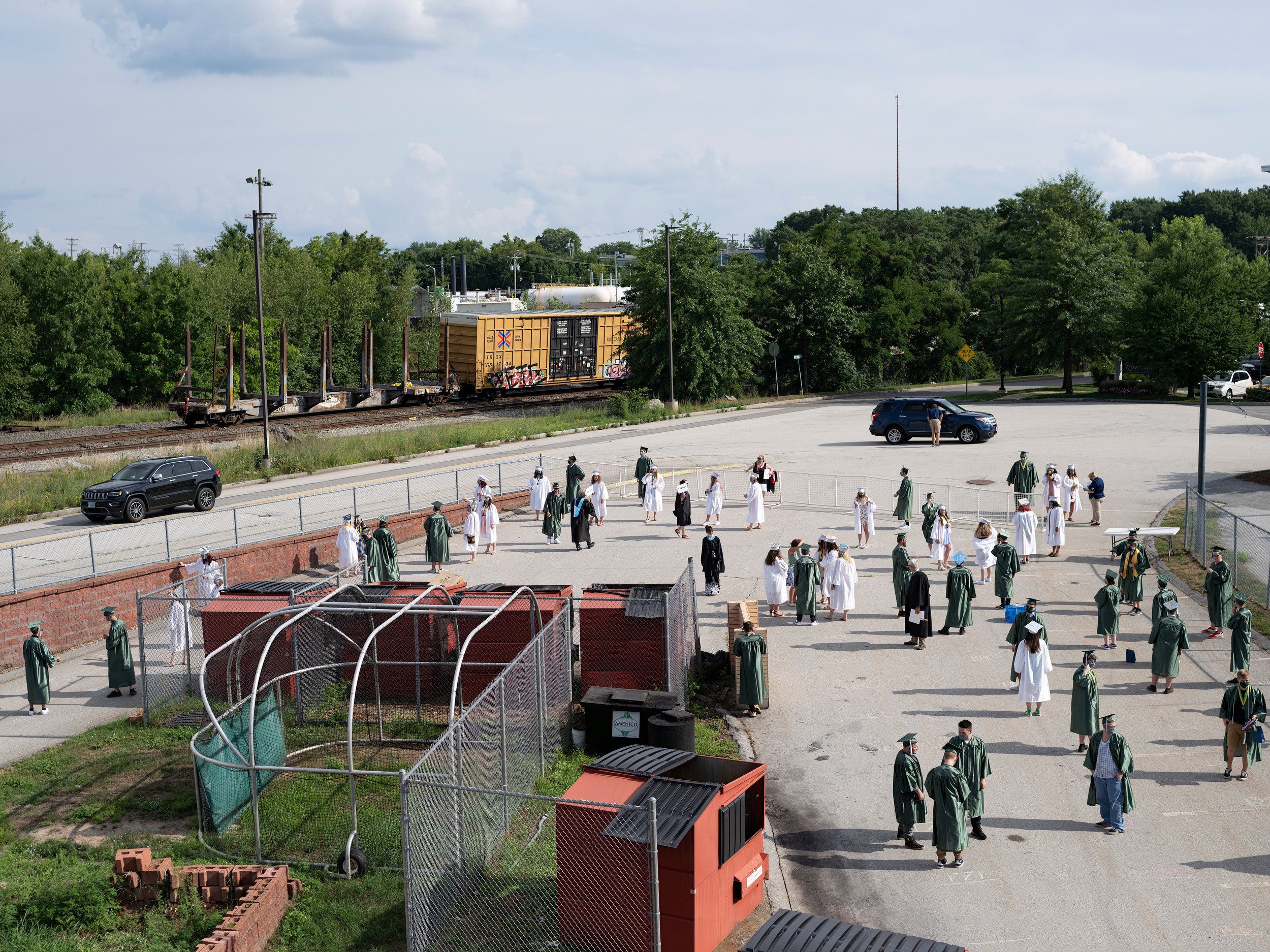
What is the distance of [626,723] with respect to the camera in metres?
13.2

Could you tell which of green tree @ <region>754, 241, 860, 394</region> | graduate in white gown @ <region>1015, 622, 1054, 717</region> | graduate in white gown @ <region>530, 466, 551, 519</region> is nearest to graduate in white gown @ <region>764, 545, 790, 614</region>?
graduate in white gown @ <region>1015, 622, 1054, 717</region>

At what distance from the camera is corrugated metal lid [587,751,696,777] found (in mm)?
9797

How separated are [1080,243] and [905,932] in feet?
168

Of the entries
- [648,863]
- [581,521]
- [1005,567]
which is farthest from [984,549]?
[648,863]

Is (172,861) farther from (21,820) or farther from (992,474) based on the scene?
(992,474)

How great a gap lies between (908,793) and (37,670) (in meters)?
12.3

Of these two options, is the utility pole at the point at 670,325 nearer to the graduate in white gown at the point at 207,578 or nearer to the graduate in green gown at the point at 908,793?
the graduate in white gown at the point at 207,578

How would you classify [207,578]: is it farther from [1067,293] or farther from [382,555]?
[1067,293]

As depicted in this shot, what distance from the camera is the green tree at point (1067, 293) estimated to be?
176ft

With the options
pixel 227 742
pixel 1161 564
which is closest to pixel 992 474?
pixel 1161 564

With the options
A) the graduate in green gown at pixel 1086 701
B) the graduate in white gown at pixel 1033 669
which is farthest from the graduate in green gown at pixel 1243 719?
the graduate in white gown at pixel 1033 669

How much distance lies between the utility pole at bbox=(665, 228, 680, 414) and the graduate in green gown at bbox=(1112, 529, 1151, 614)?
1239 inches

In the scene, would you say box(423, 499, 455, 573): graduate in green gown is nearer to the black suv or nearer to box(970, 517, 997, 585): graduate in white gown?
the black suv

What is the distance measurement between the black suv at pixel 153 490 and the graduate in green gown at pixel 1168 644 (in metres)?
23.0
